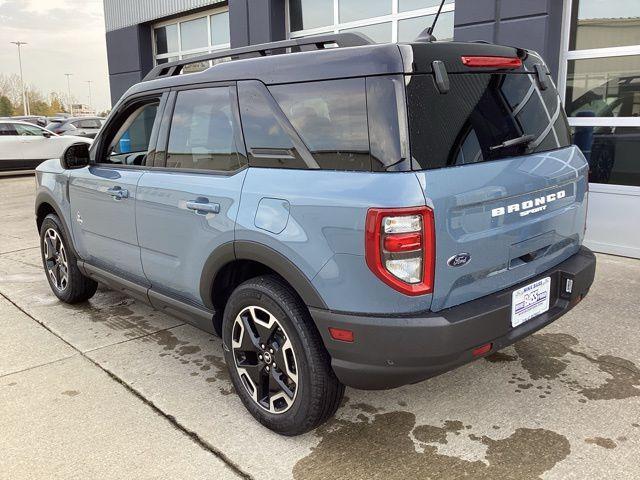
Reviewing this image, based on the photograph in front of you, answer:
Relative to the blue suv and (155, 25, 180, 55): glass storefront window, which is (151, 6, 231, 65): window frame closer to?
(155, 25, 180, 55): glass storefront window

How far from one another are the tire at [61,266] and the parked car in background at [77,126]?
49.3 ft

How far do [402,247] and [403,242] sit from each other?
0.02 metres

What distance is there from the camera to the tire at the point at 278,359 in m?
2.47

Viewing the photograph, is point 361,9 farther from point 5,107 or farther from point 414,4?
point 5,107

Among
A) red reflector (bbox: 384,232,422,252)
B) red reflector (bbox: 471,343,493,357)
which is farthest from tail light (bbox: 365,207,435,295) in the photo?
red reflector (bbox: 471,343,493,357)

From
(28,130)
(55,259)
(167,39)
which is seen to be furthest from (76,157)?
(28,130)

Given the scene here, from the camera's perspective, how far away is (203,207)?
2.85 m

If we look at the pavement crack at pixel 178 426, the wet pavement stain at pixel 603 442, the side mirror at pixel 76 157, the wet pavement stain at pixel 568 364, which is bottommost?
the pavement crack at pixel 178 426

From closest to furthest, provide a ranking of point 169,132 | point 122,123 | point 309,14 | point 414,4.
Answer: point 169,132 → point 122,123 → point 414,4 → point 309,14

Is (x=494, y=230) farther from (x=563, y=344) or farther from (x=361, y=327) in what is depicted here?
(x=563, y=344)

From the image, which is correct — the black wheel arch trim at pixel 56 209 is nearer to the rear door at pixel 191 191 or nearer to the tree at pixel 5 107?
the rear door at pixel 191 191

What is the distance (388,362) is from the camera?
225 cm

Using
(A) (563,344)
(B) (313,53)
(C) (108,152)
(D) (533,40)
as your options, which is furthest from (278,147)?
(D) (533,40)

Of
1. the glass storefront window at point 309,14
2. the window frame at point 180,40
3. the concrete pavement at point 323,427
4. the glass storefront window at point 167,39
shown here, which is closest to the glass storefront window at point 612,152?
the concrete pavement at point 323,427
